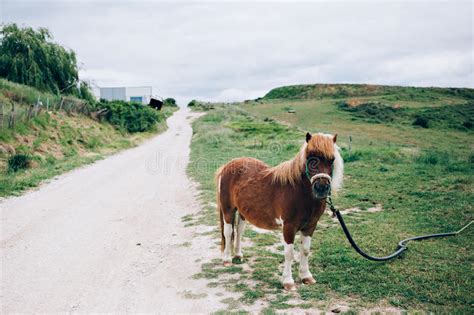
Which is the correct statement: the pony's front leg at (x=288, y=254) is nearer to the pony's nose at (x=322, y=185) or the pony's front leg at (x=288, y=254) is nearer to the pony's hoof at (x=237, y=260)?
the pony's nose at (x=322, y=185)

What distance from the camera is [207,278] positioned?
5.05m

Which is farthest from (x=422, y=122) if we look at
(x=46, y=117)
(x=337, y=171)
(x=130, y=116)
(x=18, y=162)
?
(x=337, y=171)

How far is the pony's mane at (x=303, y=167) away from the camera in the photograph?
4.17m

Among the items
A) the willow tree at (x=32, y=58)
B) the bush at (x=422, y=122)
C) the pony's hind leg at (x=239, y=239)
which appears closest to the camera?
the pony's hind leg at (x=239, y=239)

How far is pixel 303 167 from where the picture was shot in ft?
14.6

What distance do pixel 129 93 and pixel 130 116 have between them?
2985cm

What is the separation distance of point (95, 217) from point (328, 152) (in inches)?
245

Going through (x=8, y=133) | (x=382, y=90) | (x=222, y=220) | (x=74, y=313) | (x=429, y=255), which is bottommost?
(x=74, y=313)

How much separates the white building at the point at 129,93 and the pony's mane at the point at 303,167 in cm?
5370

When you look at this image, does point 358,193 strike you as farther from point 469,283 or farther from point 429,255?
point 469,283

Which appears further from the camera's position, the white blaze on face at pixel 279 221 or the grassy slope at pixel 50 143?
the grassy slope at pixel 50 143

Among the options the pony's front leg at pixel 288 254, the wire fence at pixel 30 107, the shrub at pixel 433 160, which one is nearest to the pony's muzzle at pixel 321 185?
the pony's front leg at pixel 288 254

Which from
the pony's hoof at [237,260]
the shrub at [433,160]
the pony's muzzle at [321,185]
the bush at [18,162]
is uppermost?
the pony's muzzle at [321,185]

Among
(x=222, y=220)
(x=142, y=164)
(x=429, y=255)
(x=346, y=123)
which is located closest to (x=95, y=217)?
(x=222, y=220)
